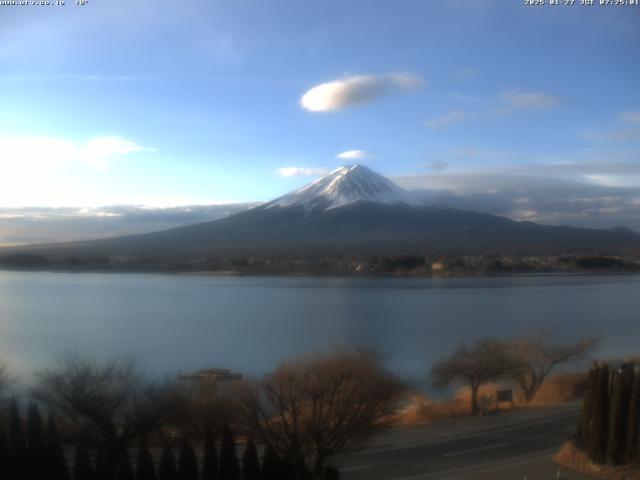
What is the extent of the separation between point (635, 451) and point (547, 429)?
2.34 m

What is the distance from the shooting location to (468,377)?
11.3 meters

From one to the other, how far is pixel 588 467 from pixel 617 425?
1.69ft

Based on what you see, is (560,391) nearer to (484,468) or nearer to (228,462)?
(484,468)

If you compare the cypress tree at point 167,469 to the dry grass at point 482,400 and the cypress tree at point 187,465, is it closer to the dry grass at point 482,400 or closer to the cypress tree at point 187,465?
the cypress tree at point 187,465

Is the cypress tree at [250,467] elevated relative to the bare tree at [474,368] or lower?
elevated

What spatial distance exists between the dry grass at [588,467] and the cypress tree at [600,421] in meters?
0.09

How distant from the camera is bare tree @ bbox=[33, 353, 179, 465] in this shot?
6.45m

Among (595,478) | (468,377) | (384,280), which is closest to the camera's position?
(595,478)

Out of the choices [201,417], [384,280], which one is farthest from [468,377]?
[384,280]

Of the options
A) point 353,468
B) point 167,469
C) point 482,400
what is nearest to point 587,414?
point 353,468

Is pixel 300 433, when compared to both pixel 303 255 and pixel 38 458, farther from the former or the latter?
pixel 303 255

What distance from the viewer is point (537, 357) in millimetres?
Answer: 12539

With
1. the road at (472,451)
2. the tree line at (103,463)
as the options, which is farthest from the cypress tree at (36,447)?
the road at (472,451)

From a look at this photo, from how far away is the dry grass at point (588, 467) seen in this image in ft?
21.5
